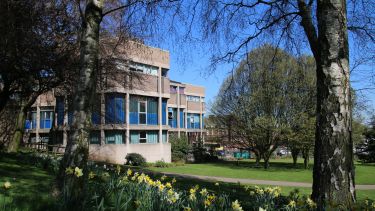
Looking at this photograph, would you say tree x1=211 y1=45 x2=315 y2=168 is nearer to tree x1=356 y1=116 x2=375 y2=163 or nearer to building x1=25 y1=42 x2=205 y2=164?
building x1=25 y1=42 x2=205 y2=164

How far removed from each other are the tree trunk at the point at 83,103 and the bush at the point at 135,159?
31239 mm

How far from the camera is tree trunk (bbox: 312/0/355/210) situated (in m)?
5.62

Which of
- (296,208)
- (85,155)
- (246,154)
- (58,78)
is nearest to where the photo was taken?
(296,208)

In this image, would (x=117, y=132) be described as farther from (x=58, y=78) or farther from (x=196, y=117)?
(x=196, y=117)

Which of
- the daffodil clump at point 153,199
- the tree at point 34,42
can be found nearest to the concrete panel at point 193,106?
the tree at point 34,42

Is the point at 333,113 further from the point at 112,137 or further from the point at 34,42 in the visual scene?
the point at 112,137

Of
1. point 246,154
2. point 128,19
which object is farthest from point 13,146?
point 246,154

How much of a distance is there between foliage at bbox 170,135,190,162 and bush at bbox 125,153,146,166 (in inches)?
390

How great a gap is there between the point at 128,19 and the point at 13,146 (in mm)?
15886

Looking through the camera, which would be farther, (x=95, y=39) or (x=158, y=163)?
(x=158, y=163)

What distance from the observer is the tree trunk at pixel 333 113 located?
221 inches

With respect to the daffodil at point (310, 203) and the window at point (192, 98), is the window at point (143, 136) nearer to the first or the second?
the window at point (192, 98)

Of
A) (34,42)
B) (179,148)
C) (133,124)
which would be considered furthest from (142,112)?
(34,42)

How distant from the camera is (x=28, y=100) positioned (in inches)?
852
